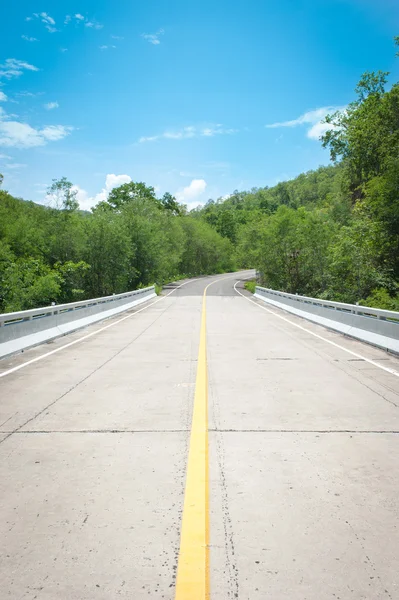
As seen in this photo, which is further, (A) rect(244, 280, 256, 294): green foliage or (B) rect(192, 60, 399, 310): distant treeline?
(A) rect(244, 280, 256, 294): green foliage

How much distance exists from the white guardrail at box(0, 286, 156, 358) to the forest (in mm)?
15727

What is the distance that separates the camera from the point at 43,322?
14836 mm

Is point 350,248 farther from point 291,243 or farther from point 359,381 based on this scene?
point 359,381

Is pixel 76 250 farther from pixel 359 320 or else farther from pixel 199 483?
pixel 199 483

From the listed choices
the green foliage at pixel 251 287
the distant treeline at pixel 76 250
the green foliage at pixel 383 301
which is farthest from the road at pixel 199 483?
the green foliage at pixel 251 287

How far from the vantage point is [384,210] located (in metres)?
30.0

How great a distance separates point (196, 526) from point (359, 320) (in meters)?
12.9

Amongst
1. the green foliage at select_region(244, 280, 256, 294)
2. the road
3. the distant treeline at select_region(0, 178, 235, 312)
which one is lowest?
the road

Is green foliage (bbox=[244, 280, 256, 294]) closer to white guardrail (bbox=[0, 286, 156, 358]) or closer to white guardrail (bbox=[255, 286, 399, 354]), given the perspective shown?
white guardrail (bbox=[255, 286, 399, 354])

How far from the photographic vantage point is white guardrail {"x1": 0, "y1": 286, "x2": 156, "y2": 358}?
Answer: 12.0 meters

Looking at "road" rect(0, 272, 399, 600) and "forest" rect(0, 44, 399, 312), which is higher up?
"forest" rect(0, 44, 399, 312)

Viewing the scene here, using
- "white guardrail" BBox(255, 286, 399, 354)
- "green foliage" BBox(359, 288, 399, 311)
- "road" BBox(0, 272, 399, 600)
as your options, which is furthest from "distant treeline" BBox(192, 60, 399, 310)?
"road" BBox(0, 272, 399, 600)

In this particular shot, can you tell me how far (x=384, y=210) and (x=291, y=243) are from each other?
2539 centimetres

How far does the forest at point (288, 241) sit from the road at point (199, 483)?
69.6 feet
